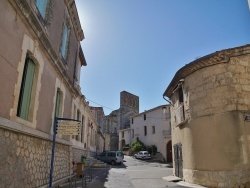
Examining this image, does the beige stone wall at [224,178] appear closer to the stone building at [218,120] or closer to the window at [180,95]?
the stone building at [218,120]

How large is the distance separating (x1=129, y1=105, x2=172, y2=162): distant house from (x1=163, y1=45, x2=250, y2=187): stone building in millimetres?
23941

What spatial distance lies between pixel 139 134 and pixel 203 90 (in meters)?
33.1

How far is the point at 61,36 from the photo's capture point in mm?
10281

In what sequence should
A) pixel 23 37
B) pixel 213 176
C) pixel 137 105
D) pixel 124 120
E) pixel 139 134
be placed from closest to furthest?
pixel 23 37, pixel 213 176, pixel 139 134, pixel 124 120, pixel 137 105

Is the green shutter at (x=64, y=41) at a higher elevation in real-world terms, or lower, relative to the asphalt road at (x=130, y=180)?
higher

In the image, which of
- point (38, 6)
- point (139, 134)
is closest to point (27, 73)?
point (38, 6)

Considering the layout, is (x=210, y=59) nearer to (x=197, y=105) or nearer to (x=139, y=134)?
(x=197, y=105)

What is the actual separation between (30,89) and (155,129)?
34.0 metres

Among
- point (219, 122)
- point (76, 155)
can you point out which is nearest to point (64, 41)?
point (76, 155)

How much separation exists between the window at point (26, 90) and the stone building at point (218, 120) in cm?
824

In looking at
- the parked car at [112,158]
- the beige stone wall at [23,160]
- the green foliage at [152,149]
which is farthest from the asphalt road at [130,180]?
the green foliage at [152,149]

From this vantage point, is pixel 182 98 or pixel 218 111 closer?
pixel 218 111

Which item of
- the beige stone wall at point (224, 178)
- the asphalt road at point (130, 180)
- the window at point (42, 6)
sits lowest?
the asphalt road at point (130, 180)

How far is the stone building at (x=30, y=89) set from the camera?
5.20 m
